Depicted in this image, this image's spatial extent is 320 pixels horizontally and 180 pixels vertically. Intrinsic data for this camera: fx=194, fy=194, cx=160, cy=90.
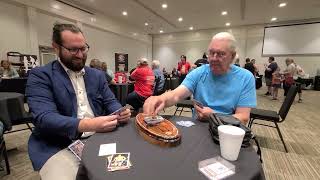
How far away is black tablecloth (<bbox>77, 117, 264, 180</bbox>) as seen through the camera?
67 centimetres

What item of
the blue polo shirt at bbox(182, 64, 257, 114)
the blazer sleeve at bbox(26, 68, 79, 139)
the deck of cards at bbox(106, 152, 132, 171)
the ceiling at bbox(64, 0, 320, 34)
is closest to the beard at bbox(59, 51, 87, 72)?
the blazer sleeve at bbox(26, 68, 79, 139)

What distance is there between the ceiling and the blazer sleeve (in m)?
6.54

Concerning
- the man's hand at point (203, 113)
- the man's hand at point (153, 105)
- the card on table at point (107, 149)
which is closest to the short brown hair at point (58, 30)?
the man's hand at point (153, 105)

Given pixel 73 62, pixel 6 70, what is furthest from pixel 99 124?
pixel 6 70

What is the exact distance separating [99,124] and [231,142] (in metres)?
0.66

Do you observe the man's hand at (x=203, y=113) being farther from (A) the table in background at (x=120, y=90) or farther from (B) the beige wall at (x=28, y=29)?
(B) the beige wall at (x=28, y=29)

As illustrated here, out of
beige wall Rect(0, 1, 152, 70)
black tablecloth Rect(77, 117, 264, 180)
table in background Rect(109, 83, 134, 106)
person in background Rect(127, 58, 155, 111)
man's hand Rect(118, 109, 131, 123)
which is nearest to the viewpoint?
black tablecloth Rect(77, 117, 264, 180)

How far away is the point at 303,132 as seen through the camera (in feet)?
11.2

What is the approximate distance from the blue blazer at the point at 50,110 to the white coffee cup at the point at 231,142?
0.77 metres

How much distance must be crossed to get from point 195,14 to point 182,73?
10.6 feet

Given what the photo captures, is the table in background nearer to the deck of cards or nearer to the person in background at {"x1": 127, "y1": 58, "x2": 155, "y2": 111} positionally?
the person in background at {"x1": 127, "y1": 58, "x2": 155, "y2": 111}

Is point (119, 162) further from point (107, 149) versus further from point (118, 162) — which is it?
point (107, 149)

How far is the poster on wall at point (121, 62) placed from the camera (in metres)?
10.4

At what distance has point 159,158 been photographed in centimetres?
78
